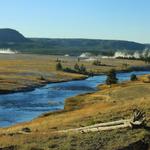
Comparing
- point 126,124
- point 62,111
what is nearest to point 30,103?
point 62,111

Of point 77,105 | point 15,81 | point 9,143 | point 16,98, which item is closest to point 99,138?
point 9,143

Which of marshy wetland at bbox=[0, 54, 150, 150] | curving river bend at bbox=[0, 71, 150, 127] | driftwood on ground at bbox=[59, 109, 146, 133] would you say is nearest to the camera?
marshy wetland at bbox=[0, 54, 150, 150]

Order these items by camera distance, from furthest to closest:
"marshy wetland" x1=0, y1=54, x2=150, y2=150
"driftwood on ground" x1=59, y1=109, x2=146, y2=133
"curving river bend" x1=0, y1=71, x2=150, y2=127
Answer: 1. "curving river bend" x1=0, y1=71, x2=150, y2=127
2. "driftwood on ground" x1=59, y1=109, x2=146, y2=133
3. "marshy wetland" x1=0, y1=54, x2=150, y2=150

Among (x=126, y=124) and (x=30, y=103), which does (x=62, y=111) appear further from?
(x=126, y=124)

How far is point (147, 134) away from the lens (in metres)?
26.6

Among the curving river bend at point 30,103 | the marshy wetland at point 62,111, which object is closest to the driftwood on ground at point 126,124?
the marshy wetland at point 62,111

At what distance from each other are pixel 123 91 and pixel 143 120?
52.7m

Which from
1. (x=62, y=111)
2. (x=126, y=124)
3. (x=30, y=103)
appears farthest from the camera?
(x=30, y=103)

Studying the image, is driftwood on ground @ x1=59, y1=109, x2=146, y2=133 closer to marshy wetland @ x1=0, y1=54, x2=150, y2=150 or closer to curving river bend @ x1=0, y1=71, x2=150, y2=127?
marshy wetland @ x1=0, y1=54, x2=150, y2=150

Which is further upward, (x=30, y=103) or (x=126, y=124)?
(x=126, y=124)

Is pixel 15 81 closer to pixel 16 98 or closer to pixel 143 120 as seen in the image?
pixel 16 98

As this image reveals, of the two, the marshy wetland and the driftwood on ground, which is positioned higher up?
the driftwood on ground

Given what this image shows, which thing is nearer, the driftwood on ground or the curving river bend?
the driftwood on ground

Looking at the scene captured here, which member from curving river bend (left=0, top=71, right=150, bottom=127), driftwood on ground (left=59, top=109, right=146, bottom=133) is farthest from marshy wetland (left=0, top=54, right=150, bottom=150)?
driftwood on ground (left=59, top=109, right=146, bottom=133)
